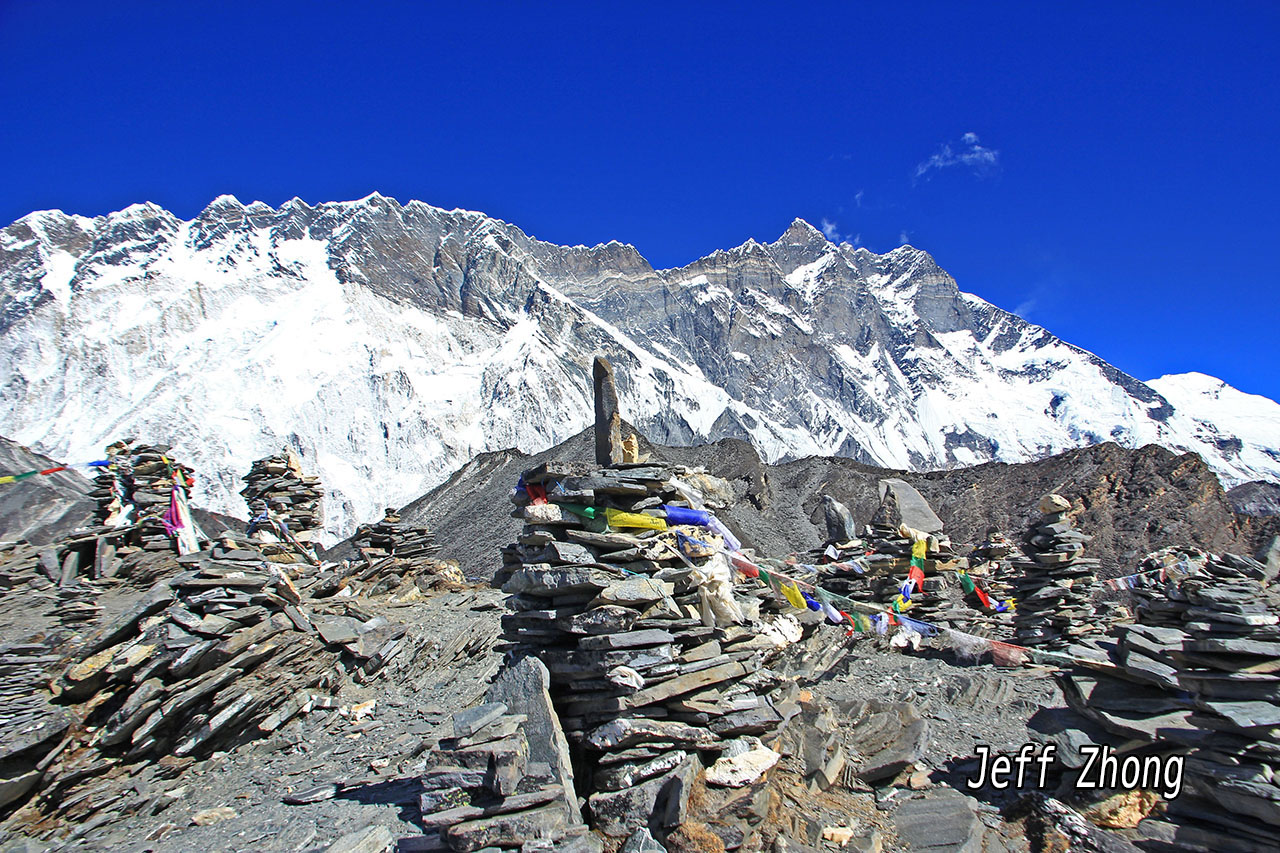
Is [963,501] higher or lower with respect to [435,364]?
lower

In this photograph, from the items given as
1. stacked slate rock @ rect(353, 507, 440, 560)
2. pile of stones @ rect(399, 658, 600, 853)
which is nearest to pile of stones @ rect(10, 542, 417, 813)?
pile of stones @ rect(399, 658, 600, 853)

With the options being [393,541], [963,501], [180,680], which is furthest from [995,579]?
[963,501]

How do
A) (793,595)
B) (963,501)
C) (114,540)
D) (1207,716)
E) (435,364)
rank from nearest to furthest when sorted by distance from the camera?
1. (1207,716)
2. (793,595)
3. (114,540)
4. (963,501)
5. (435,364)

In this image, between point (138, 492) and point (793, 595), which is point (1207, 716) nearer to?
point (793, 595)

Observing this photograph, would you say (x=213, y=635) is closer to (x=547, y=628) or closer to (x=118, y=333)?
(x=547, y=628)

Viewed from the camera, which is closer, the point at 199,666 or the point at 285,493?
the point at 199,666

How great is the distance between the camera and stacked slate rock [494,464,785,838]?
16.6 ft

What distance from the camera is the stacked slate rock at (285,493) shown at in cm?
1784

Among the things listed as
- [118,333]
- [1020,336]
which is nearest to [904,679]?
[118,333]

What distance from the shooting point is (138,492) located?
1412 cm

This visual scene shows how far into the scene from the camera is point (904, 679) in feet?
30.9

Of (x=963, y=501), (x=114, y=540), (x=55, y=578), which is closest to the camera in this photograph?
(x=55, y=578)

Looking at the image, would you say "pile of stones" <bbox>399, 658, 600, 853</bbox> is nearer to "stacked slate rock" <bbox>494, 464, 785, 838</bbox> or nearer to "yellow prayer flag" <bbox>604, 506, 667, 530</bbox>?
"stacked slate rock" <bbox>494, 464, 785, 838</bbox>

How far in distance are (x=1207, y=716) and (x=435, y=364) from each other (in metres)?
80.3
